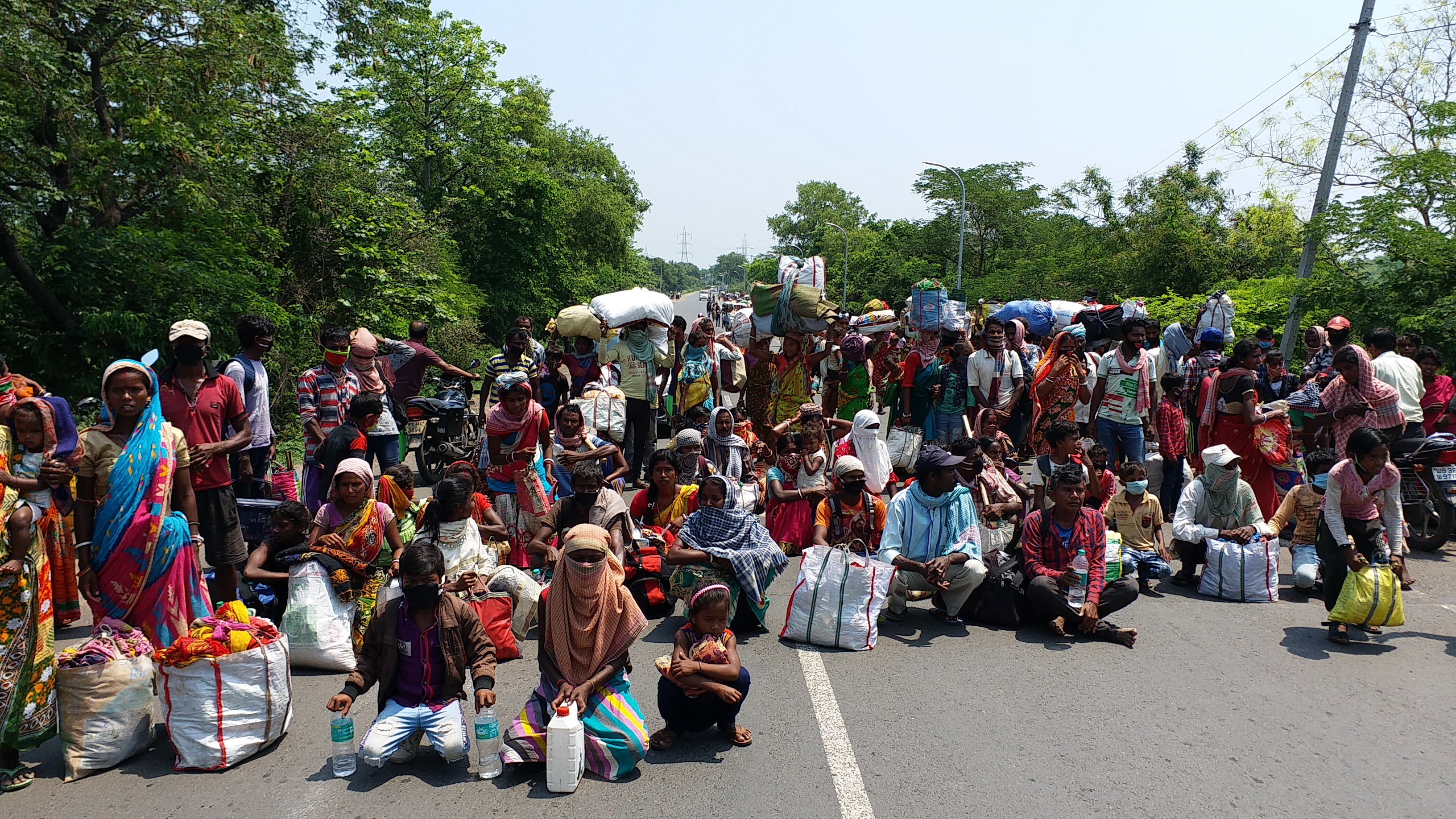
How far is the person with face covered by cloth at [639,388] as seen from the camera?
9.89 meters

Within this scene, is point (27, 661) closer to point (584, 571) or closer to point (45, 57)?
point (584, 571)

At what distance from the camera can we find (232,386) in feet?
19.8


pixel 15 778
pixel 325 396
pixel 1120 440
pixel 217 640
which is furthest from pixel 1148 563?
pixel 15 778

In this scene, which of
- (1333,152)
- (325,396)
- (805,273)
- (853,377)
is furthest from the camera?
(1333,152)

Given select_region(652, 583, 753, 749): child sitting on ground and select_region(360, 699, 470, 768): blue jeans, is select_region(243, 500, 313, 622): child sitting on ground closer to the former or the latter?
select_region(360, 699, 470, 768): blue jeans

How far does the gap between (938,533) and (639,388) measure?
451cm

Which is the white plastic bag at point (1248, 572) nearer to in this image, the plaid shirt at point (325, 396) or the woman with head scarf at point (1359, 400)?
the woman with head scarf at point (1359, 400)

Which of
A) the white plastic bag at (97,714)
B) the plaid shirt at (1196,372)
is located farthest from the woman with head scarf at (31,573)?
the plaid shirt at (1196,372)

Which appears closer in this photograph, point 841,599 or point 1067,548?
point 841,599

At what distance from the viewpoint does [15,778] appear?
3951 millimetres

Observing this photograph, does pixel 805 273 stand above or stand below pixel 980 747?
above

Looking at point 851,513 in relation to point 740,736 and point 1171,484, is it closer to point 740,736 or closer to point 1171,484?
point 740,736

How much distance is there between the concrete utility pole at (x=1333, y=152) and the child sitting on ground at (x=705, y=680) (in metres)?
13.0

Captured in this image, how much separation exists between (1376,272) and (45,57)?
16.9 metres
